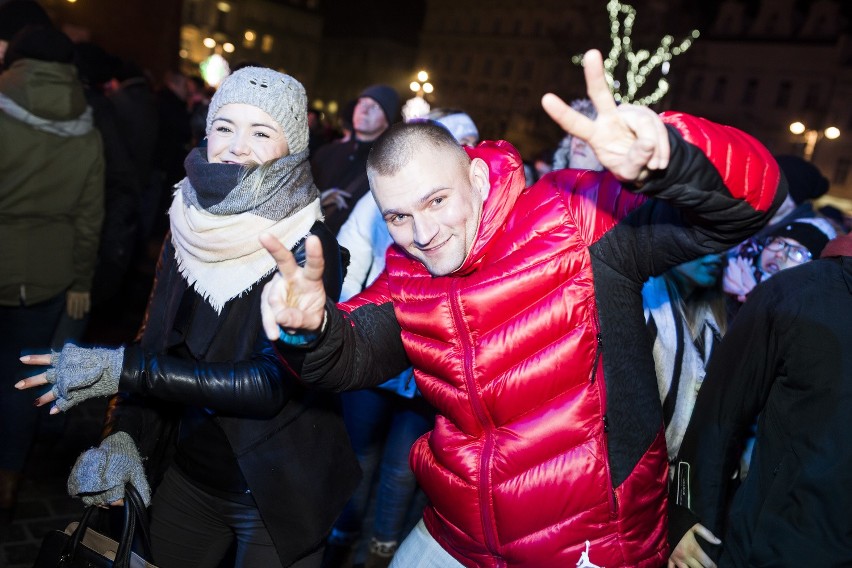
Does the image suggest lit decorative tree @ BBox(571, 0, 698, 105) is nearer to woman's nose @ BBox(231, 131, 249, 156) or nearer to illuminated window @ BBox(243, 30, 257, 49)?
woman's nose @ BBox(231, 131, 249, 156)

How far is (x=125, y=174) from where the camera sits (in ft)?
16.4

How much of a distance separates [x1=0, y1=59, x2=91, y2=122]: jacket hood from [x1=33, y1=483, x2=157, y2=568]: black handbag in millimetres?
2560

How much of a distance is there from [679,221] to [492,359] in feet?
2.30

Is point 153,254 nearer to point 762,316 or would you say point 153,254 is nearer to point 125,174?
point 125,174

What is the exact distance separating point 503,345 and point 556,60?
6066 centimetres

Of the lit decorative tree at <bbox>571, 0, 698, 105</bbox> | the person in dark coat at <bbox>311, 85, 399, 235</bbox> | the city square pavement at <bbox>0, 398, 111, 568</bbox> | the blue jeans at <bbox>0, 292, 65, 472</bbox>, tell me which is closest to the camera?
the city square pavement at <bbox>0, 398, 111, 568</bbox>

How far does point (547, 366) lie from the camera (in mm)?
2141

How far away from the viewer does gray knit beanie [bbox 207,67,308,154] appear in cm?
272

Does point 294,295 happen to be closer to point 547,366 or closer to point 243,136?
point 547,366

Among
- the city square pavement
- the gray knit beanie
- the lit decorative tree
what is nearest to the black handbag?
the city square pavement

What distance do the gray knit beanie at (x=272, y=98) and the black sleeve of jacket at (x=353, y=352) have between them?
855mm

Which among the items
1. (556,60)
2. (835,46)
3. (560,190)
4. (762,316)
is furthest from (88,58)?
(556,60)

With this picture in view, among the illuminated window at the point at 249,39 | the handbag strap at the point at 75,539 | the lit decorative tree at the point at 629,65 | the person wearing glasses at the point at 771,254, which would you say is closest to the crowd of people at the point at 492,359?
the handbag strap at the point at 75,539

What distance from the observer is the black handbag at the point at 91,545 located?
222 cm
